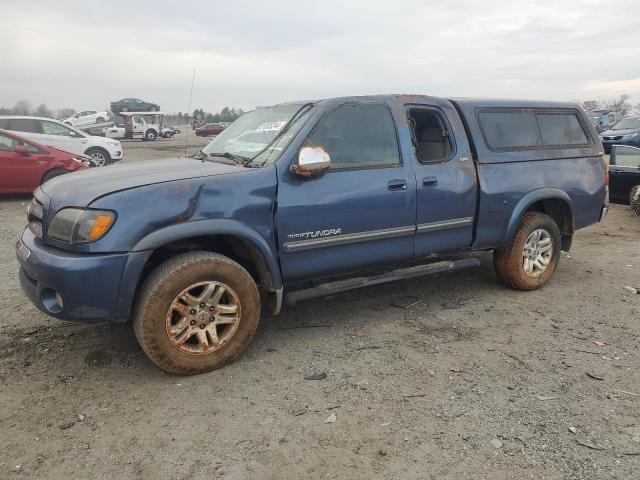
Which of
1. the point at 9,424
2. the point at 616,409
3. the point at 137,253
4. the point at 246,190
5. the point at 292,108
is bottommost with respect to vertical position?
the point at 9,424

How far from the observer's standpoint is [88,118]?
37.4 metres

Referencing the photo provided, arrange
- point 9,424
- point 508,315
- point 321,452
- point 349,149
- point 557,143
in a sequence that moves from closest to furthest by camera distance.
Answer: point 321,452 < point 9,424 < point 349,149 < point 508,315 < point 557,143

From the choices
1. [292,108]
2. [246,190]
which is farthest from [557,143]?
[246,190]

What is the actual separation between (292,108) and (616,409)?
3122 millimetres

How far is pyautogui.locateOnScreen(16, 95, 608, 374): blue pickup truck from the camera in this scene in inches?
124

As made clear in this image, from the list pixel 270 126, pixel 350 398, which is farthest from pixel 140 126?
pixel 350 398

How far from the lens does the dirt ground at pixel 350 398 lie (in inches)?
101

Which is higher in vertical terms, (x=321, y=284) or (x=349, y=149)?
(x=349, y=149)

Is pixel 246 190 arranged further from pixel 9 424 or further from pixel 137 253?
pixel 9 424

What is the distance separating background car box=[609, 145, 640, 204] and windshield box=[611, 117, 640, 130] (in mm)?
13212

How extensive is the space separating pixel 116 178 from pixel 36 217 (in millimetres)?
657

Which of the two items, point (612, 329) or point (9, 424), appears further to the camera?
point (612, 329)

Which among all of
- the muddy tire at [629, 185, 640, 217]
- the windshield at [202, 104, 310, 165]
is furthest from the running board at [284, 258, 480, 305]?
the muddy tire at [629, 185, 640, 217]

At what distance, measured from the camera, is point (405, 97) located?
4.35m
